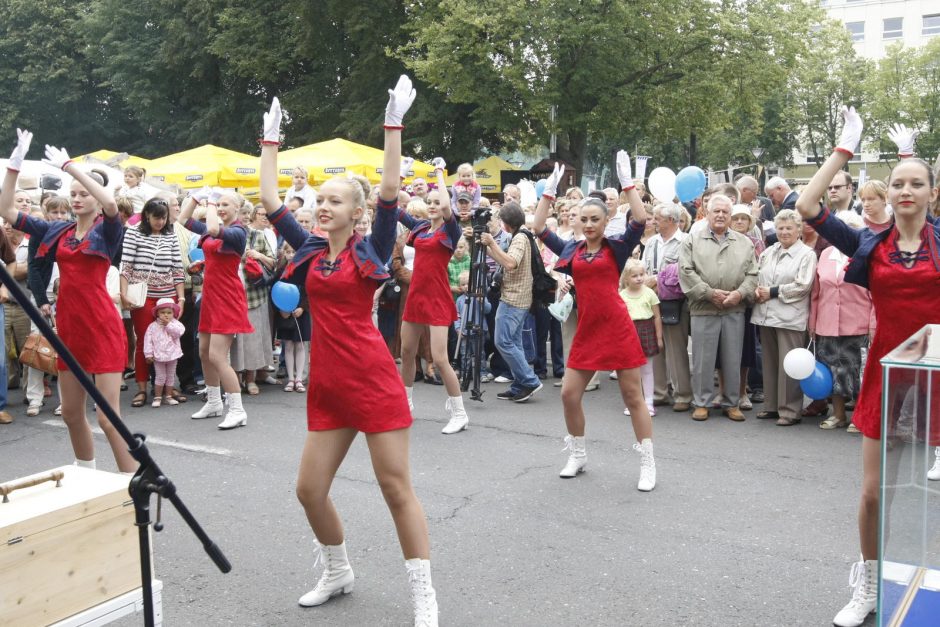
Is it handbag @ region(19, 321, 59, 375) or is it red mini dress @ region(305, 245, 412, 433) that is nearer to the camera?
red mini dress @ region(305, 245, 412, 433)

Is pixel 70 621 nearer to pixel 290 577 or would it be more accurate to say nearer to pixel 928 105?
pixel 290 577

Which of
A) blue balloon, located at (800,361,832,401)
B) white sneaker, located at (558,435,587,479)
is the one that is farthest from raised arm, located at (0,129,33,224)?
blue balloon, located at (800,361,832,401)

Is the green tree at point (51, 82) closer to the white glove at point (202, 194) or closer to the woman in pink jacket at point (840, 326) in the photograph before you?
the white glove at point (202, 194)

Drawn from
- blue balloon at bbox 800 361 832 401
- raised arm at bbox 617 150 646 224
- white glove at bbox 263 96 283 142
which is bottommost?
blue balloon at bbox 800 361 832 401

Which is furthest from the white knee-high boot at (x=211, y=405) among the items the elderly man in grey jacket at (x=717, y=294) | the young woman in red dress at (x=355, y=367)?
the young woman in red dress at (x=355, y=367)

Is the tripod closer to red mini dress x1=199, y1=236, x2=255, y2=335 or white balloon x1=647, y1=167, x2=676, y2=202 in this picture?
red mini dress x1=199, y1=236, x2=255, y2=335

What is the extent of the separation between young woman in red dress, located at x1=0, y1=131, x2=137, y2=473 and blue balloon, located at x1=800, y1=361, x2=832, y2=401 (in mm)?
5569

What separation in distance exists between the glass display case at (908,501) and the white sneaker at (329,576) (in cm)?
250

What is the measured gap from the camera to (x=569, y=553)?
5.16 m

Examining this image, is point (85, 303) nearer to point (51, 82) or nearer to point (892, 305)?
point (892, 305)

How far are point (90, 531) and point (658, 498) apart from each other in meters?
3.94

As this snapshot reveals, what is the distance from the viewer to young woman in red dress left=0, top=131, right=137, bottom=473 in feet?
18.8

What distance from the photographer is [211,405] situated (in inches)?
348

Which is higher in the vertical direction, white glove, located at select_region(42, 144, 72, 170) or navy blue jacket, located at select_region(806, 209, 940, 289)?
white glove, located at select_region(42, 144, 72, 170)
